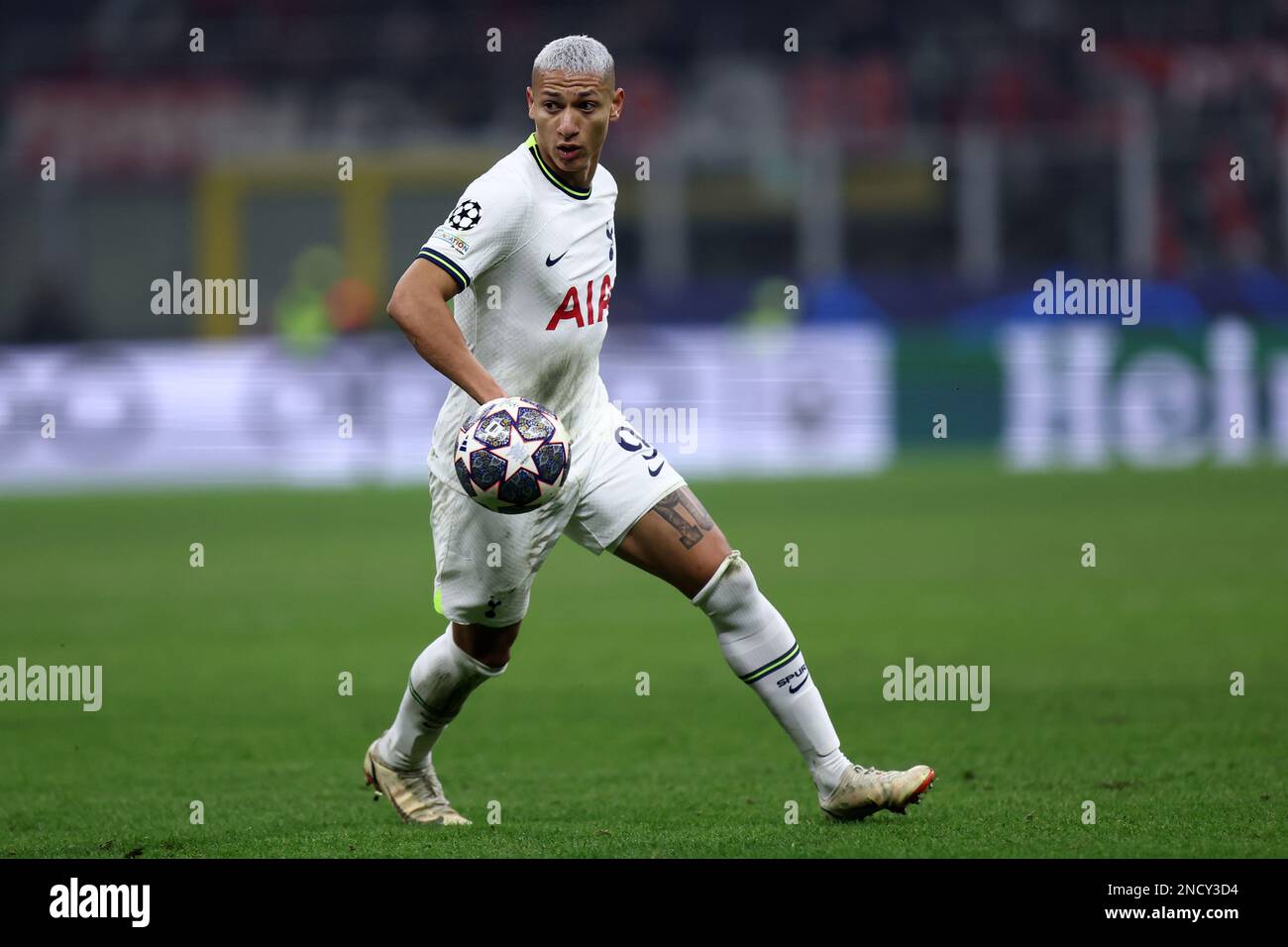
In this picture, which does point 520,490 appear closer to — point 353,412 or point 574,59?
point 574,59

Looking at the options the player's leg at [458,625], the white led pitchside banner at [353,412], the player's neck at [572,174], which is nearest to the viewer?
the player's neck at [572,174]

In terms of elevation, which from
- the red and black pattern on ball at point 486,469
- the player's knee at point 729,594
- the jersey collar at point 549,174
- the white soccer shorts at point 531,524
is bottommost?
the player's knee at point 729,594

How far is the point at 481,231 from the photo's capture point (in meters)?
5.47

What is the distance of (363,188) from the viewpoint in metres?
30.2

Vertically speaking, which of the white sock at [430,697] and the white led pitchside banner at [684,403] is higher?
the white led pitchside banner at [684,403]

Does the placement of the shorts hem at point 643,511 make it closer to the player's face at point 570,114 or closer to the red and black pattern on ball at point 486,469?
the red and black pattern on ball at point 486,469

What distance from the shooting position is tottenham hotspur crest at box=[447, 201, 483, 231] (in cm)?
546

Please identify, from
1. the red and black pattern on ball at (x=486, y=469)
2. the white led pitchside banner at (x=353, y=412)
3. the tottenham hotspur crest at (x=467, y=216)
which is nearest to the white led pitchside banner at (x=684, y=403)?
the white led pitchside banner at (x=353, y=412)

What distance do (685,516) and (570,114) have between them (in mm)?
1279

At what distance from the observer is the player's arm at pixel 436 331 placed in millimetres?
5285

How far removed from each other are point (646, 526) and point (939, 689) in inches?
132

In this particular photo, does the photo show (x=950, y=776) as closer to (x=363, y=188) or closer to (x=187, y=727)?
(x=187, y=727)

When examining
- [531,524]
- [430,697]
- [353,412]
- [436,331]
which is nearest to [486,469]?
[436,331]

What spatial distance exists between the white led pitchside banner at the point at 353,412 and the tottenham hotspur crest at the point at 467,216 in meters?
15.1
